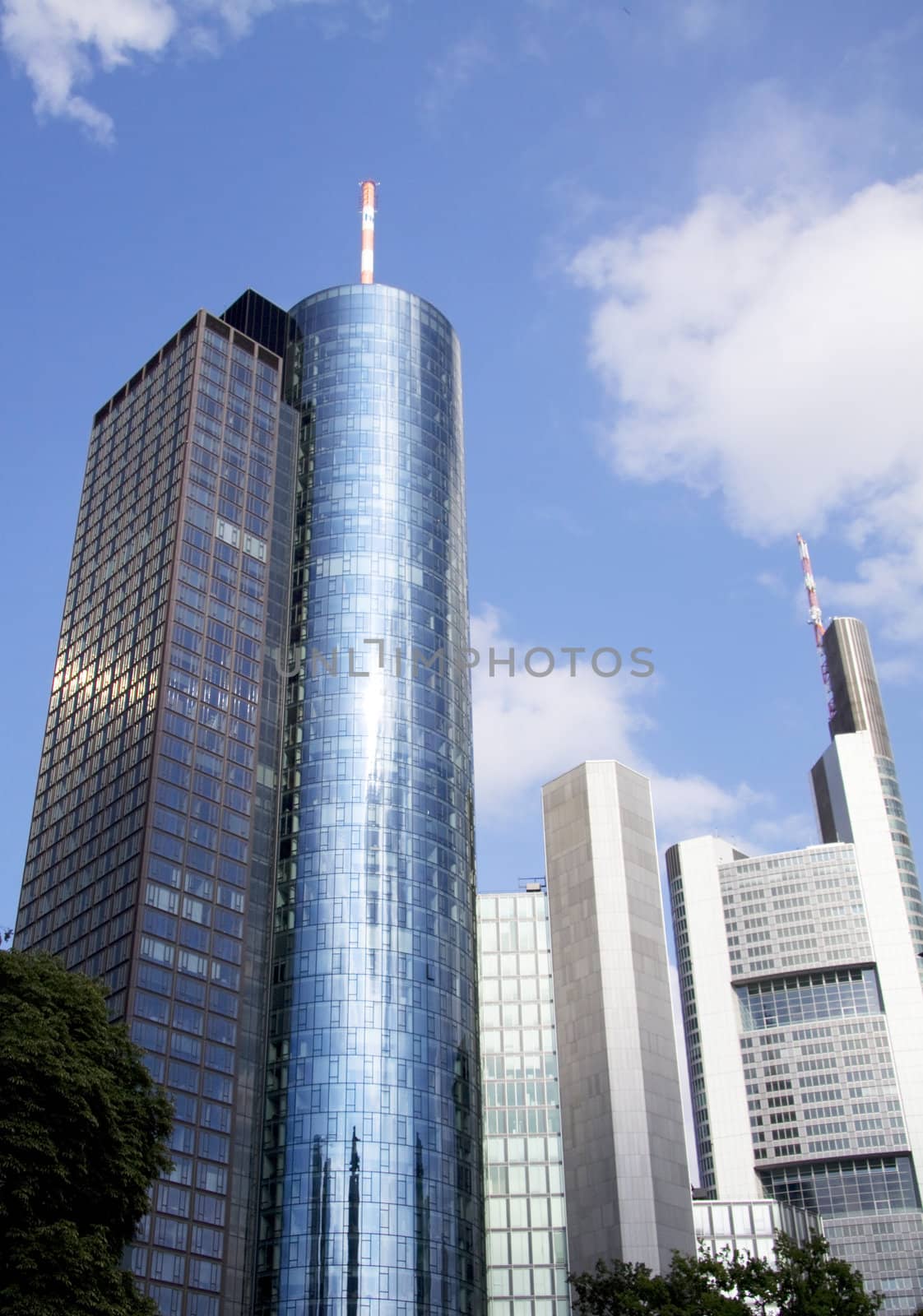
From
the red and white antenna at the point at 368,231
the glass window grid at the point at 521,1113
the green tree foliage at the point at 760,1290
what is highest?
the red and white antenna at the point at 368,231

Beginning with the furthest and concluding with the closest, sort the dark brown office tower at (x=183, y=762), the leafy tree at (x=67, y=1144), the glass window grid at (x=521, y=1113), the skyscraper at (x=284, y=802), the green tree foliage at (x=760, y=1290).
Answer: the glass window grid at (x=521, y=1113), the skyscraper at (x=284, y=802), the dark brown office tower at (x=183, y=762), the green tree foliage at (x=760, y=1290), the leafy tree at (x=67, y=1144)

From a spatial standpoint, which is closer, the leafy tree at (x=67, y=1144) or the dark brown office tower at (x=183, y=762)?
the leafy tree at (x=67, y=1144)

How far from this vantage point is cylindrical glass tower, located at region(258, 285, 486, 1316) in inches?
5246

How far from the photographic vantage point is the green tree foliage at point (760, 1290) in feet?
260

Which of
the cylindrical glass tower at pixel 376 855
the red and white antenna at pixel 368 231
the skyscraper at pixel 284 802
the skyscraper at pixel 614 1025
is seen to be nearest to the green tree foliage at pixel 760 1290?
the skyscraper at pixel 284 802

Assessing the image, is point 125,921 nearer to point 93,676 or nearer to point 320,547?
point 93,676

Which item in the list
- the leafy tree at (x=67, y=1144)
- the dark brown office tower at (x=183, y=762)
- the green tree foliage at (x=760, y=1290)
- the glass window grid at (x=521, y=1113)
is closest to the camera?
the leafy tree at (x=67, y=1144)

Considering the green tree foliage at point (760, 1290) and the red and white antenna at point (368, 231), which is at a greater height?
the red and white antenna at point (368, 231)

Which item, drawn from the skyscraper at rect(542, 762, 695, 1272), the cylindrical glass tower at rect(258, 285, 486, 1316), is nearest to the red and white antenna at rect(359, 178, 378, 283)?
the cylindrical glass tower at rect(258, 285, 486, 1316)

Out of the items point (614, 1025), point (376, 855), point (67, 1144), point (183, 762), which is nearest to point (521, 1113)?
point (614, 1025)

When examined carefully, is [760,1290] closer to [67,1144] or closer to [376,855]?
[67,1144]

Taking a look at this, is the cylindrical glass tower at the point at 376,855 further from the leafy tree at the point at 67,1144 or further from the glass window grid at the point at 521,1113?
the leafy tree at the point at 67,1144

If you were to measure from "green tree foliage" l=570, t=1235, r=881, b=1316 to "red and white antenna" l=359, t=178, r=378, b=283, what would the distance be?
142m

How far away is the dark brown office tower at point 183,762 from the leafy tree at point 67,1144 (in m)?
54.3
